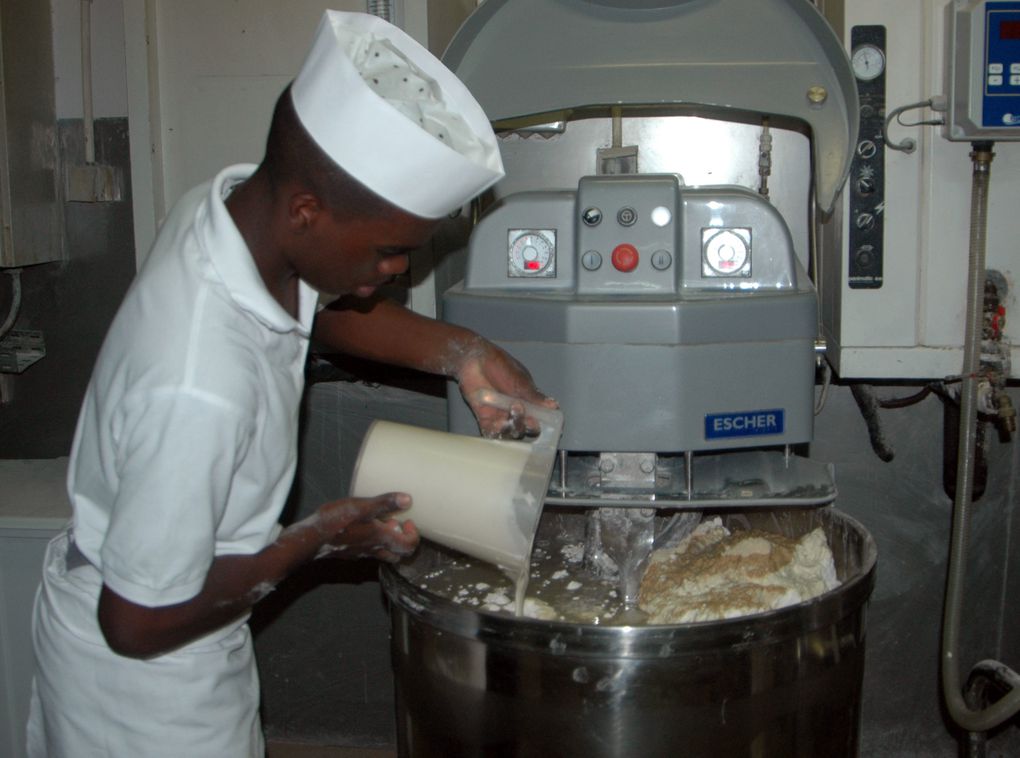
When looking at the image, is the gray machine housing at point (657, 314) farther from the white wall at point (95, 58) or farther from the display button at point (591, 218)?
the white wall at point (95, 58)

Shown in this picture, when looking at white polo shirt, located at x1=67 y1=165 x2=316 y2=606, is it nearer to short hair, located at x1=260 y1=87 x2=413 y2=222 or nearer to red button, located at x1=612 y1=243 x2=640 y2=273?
short hair, located at x1=260 y1=87 x2=413 y2=222

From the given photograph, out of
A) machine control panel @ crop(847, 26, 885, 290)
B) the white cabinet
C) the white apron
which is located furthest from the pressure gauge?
the white cabinet

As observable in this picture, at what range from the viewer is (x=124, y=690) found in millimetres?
1095

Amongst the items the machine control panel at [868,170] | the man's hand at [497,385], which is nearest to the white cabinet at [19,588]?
the man's hand at [497,385]

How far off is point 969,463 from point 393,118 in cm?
106

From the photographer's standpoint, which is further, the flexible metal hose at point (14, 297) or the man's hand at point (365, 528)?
the flexible metal hose at point (14, 297)

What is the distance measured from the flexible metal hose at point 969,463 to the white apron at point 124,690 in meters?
1.07

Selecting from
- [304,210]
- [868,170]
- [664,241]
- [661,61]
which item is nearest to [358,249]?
[304,210]

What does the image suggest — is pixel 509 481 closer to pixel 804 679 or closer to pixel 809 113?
pixel 804 679

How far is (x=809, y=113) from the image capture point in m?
1.42

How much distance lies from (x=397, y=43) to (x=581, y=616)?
800 mm

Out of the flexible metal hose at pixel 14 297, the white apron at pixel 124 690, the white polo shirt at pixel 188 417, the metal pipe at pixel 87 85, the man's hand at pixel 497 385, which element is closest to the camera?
the white polo shirt at pixel 188 417

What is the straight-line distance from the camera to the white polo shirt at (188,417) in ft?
2.98

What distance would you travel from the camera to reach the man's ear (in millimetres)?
973
